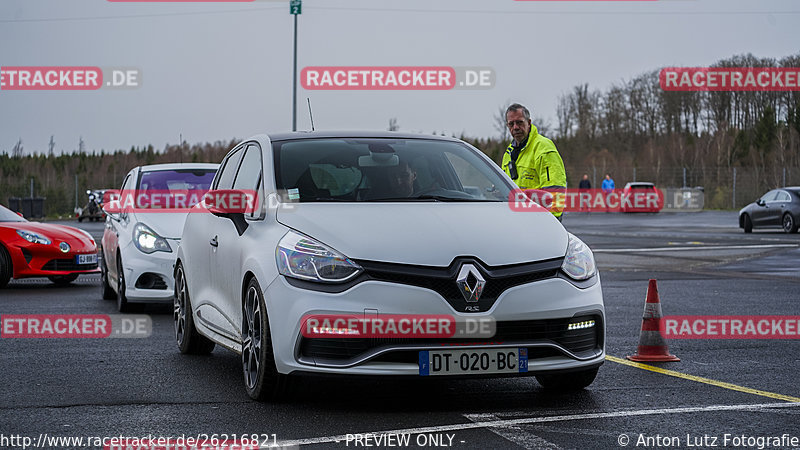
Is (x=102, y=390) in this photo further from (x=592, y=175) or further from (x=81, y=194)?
(x=592, y=175)

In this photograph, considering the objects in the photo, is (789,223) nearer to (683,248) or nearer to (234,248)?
(683,248)

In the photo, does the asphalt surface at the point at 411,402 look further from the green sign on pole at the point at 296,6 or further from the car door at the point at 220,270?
the green sign on pole at the point at 296,6

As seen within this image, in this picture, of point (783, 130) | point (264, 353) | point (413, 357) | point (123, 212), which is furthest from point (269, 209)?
point (783, 130)

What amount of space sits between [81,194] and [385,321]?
55730 mm

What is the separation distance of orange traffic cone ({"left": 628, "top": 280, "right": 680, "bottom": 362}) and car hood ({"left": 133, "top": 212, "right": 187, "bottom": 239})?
17.4ft

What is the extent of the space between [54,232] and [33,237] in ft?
1.31

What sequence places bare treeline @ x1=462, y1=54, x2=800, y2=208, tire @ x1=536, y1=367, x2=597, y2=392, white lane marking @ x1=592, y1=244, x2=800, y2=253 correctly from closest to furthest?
tire @ x1=536, y1=367, x2=597, y2=392 → white lane marking @ x1=592, y1=244, x2=800, y2=253 → bare treeline @ x1=462, y1=54, x2=800, y2=208

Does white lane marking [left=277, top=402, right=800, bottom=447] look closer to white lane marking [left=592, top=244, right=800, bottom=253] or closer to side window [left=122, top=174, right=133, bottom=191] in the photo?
side window [left=122, top=174, right=133, bottom=191]

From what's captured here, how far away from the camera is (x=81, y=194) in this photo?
59438mm

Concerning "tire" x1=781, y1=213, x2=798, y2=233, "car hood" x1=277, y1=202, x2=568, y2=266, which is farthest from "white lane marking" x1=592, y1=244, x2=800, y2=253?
"car hood" x1=277, y1=202, x2=568, y2=266

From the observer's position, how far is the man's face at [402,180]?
7.34 metres

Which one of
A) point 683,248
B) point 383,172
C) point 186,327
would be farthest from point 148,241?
point 683,248

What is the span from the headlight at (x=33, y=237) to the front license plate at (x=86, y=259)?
42 centimetres

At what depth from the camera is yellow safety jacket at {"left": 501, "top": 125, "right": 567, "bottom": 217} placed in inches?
424
